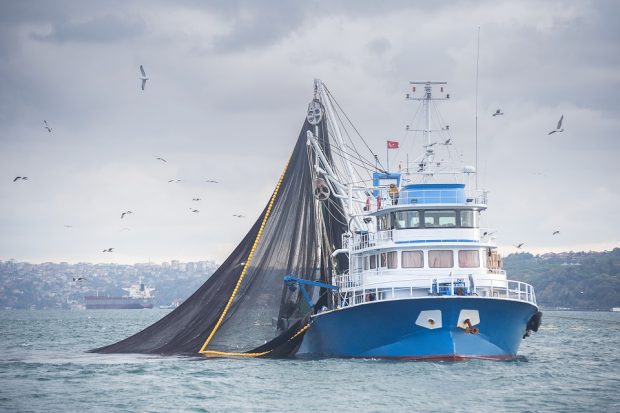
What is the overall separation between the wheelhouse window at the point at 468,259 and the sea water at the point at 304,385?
4.33 m

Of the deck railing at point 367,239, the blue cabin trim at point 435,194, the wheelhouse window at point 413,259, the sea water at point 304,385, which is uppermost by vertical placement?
the blue cabin trim at point 435,194

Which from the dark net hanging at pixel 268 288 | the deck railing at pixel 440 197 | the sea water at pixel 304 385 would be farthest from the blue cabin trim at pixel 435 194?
the dark net hanging at pixel 268 288

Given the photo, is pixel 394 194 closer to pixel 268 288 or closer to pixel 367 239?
pixel 367 239

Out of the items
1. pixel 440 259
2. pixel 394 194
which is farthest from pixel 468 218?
pixel 394 194

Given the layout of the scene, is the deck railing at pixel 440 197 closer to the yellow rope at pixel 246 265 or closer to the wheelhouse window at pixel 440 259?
the wheelhouse window at pixel 440 259

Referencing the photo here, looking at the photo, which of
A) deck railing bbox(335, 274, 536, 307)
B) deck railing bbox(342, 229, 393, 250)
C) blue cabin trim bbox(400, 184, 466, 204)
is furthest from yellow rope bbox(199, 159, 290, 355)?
blue cabin trim bbox(400, 184, 466, 204)

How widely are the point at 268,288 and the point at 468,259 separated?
1072 cm

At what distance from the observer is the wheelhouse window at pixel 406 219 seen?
45781mm

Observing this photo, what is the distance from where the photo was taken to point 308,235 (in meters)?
52.7

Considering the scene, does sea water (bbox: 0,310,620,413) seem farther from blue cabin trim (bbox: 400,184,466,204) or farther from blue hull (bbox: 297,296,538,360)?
blue cabin trim (bbox: 400,184,466,204)

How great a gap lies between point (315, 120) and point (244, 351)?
42.8 feet

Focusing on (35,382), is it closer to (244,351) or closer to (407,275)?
(244,351)

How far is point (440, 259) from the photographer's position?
45.0 metres

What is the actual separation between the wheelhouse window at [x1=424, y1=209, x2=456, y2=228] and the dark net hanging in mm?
7898
